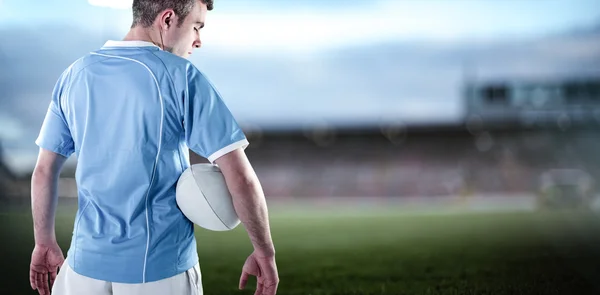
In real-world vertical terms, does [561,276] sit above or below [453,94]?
below

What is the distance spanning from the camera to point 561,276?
164 inches

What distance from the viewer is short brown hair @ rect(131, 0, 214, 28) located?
4.03 ft

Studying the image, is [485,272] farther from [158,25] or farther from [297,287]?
[158,25]

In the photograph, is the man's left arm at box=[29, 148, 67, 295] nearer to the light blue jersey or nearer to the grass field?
the light blue jersey

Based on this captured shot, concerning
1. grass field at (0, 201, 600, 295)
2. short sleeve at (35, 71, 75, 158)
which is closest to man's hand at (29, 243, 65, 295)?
short sleeve at (35, 71, 75, 158)

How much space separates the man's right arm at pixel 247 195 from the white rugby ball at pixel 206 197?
0.22 ft

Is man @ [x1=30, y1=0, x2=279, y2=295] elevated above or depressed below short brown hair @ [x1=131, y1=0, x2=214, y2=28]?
below

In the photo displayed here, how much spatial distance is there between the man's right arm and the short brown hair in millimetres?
320

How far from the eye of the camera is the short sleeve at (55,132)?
1.33m

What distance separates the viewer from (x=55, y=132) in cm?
133

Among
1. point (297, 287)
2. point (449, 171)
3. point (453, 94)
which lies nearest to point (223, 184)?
point (297, 287)

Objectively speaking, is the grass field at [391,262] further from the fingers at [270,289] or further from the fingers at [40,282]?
the fingers at [270,289]

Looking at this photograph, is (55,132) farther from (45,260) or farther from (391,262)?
(391,262)

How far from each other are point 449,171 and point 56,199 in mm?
27434
